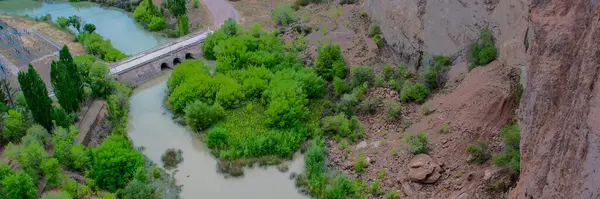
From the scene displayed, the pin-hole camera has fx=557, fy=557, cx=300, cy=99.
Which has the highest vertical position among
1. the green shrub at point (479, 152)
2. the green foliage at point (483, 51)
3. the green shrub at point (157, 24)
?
the green foliage at point (483, 51)

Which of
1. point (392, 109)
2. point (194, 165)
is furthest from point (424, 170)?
point (194, 165)

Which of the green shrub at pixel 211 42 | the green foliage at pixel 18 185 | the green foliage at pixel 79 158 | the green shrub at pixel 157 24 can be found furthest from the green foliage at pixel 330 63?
the green foliage at pixel 18 185

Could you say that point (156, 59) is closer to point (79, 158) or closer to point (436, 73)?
point (79, 158)

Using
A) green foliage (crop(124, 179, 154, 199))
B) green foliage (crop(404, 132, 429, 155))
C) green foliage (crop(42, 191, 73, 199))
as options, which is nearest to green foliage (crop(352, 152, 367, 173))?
green foliage (crop(404, 132, 429, 155))

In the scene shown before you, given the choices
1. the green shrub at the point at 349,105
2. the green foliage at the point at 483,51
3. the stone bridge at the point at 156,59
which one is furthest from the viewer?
the stone bridge at the point at 156,59

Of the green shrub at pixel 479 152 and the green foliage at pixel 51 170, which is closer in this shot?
the green shrub at pixel 479 152

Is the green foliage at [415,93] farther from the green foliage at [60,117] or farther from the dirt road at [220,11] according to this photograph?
the dirt road at [220,11]
